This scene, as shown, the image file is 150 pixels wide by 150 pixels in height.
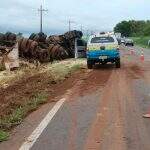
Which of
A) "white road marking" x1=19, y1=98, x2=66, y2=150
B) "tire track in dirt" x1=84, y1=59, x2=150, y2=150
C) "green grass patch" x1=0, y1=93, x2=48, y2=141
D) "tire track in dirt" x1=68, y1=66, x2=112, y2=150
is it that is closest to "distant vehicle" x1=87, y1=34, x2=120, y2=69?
"tire track in dirt" x1=68, y1=66, x2=112, y2=150

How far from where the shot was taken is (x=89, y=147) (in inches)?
366

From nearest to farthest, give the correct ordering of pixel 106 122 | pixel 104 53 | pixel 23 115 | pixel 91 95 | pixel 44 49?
pixel 106 122 < pixel 23 115 < pixel 91 95 < pixel 104 53 < pixel 44 49

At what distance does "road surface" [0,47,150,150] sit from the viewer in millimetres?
9539

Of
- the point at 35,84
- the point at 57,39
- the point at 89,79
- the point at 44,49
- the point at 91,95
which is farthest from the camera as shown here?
the point at 57,39

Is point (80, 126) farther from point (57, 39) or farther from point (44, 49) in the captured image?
point (57, 39)

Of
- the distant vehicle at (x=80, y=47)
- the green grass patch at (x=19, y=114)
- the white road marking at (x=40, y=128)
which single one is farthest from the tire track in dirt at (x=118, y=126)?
the distant vehicle at (x=80, y=47)

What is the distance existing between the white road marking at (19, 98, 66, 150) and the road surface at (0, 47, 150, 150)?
56 millimetres

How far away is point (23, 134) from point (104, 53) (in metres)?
18.9

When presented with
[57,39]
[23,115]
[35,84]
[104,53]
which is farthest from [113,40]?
[23,115]

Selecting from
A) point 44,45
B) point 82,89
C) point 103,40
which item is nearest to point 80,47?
point 44,45

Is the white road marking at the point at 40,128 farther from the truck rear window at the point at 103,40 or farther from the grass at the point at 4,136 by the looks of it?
the truck rear window at the point at 103,40

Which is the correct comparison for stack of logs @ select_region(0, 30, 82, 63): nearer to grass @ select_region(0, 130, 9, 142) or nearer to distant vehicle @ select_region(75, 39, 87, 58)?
distant vehicle @ select_region(75, 39, 87, 58)

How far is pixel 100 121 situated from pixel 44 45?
95.3 feet

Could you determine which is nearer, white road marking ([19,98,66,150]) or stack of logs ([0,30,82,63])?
white road marking ([19,98,66,150])
